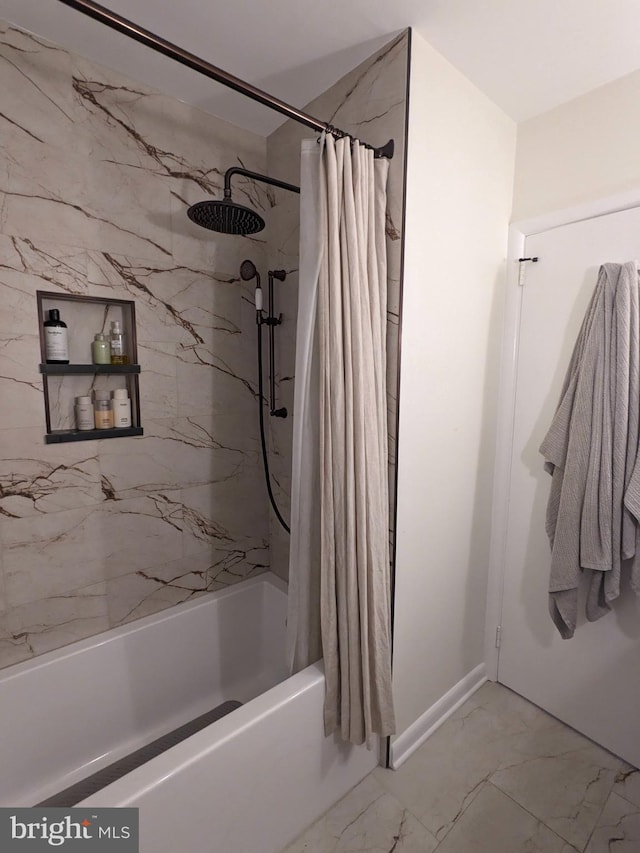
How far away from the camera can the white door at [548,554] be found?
4.92ft

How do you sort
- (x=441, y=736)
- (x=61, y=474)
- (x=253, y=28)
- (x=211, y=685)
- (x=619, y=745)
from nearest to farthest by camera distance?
(x=253, y=28) < (x=61, y=474) < (x=619, y=745) < (x=441, y=736) < (x=211, y=685)

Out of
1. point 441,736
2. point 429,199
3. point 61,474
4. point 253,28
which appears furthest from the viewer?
point 441,736

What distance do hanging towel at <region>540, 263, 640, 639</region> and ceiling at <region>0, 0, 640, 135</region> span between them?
661 mm

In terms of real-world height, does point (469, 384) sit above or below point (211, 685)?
above

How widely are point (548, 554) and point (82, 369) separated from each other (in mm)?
1932

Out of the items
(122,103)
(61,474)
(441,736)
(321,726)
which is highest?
(122,103)

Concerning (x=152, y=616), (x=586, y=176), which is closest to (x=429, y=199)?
(x=586, y=176)

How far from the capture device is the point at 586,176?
4.88 feet

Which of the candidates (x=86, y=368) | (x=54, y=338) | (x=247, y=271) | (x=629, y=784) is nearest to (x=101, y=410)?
(x=86, y=368)

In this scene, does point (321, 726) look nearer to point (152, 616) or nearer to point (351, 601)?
point (351, 601)

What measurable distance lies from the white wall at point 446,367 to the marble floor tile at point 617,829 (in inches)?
23.1

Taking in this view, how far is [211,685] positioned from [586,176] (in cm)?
253

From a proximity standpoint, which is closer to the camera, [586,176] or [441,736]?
[586,176]

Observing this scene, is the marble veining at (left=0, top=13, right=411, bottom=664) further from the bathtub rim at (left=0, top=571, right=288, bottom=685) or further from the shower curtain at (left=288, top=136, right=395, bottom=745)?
the shower curtain at (left=288, top=136, right=395, bottom=745)
